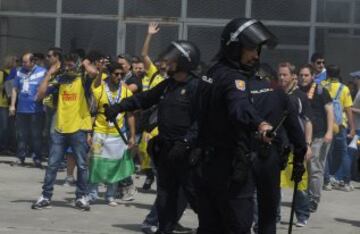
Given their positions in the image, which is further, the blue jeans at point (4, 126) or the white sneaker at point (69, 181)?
the blue jeans at point (4, 126)

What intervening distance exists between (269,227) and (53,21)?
11.2 metres

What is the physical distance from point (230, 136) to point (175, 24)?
37.3 ft

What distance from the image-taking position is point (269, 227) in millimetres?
7902

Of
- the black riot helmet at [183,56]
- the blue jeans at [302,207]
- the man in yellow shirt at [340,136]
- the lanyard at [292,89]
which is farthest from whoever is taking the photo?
the man in yellow shirt at [340,136]

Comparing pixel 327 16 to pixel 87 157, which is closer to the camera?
pixel 87 157

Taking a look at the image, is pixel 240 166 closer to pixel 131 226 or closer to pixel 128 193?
pixel 131 226

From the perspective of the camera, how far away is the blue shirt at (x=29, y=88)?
51.0ft

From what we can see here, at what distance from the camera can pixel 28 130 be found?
1609 centimetres

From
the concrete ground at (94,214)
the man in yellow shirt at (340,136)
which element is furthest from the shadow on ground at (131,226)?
the man in yellow shirt at (340,136)

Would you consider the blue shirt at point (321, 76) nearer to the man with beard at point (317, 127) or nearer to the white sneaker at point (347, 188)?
the white sneaker at point (347, 188)

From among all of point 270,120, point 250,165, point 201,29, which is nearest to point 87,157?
point 270,120

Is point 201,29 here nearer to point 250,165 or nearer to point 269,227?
point 269,227

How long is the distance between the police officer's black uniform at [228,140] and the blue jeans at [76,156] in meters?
4.58

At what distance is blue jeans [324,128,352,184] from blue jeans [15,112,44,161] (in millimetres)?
4581
